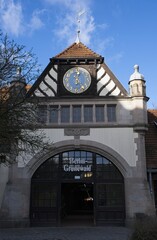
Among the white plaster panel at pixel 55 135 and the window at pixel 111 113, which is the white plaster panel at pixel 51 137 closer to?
the white plaster panel at pixel 55 135

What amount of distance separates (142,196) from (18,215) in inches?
269

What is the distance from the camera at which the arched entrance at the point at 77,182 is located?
1762cm

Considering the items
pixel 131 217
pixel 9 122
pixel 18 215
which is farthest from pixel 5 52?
pixel 131 217

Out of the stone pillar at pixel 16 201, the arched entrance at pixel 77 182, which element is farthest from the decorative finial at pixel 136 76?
the stone pillar at pixel 16 201

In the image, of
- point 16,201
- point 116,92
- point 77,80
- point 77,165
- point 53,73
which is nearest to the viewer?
point 16,201

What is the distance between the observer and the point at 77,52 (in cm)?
2089

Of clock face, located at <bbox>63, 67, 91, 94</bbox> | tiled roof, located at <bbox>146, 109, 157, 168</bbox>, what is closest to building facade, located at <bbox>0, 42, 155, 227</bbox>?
clock face, located at <bbox>63, 67, 91, 94</bbox>

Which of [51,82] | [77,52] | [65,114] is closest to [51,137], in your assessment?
[65,114]

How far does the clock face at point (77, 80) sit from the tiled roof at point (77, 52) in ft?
3.63

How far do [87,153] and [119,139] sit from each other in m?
2.05

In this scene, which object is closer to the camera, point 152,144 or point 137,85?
point 137,85

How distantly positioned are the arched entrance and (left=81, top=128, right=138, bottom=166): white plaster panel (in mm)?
885

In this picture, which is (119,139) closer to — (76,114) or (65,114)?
(76,114)

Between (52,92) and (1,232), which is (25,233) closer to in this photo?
(1,232)
